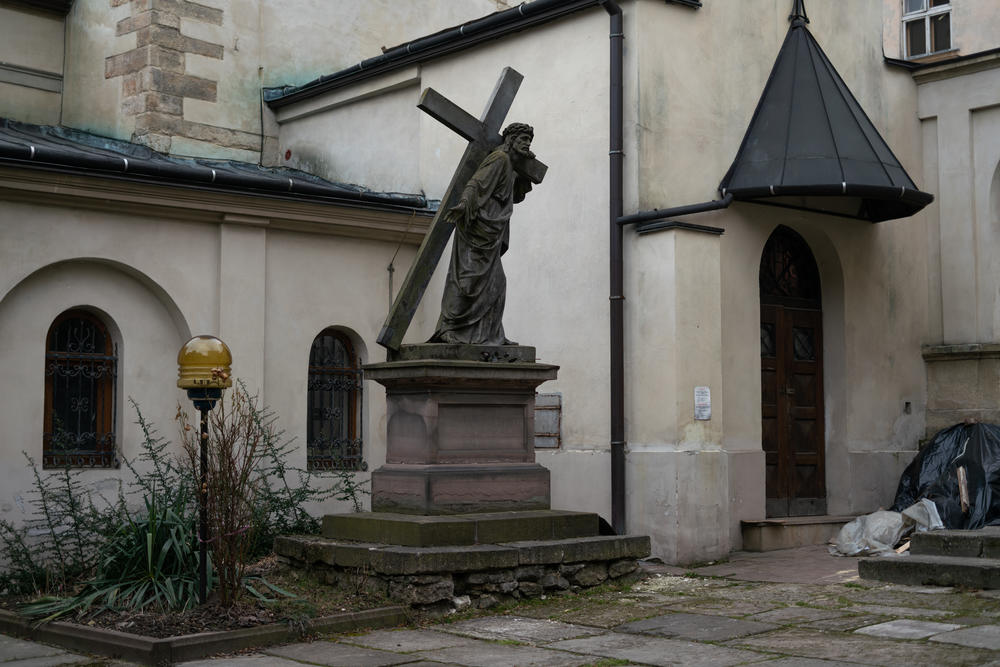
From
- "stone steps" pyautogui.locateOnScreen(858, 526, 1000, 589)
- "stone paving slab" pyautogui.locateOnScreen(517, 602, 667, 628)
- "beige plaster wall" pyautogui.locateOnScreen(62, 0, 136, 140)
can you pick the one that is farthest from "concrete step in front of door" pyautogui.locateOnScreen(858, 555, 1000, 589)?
"beige plaster wall" pyautogui.locateOnScreen(62, 0, 136, 140)

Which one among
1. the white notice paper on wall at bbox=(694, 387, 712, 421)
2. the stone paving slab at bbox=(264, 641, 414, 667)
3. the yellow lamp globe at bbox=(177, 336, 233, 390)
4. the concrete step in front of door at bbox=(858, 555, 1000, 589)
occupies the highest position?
the yellow lamp globe at bbox=(177, 336, 233, 390)

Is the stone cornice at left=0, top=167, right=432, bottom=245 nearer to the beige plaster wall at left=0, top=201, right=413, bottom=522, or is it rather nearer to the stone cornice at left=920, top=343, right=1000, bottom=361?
the beige plaster wall at left=0, top=201, right=413, bottom=522

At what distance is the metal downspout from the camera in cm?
1229

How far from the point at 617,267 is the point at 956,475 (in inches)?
169

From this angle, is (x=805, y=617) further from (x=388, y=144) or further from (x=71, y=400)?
(x=388, y=144)

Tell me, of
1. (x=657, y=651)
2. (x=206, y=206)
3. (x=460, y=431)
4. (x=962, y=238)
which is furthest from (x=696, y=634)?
(x=962, y=238)

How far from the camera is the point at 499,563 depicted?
912 centimetres

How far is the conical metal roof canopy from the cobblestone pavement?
4.16 m

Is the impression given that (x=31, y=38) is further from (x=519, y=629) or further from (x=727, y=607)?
(x=727, y=607)

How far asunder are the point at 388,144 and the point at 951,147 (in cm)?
687

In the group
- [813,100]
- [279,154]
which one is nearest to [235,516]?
[813,100]

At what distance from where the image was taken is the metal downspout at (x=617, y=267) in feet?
40.3

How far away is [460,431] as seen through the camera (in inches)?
384

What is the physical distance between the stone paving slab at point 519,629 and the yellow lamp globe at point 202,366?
7.53 ft
